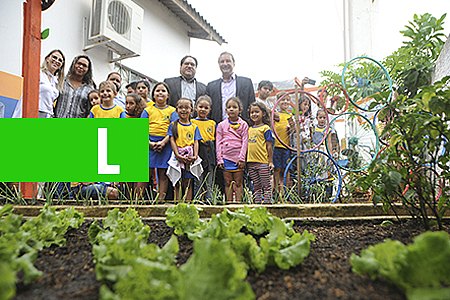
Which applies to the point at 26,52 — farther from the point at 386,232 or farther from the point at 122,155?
the point at 386,232

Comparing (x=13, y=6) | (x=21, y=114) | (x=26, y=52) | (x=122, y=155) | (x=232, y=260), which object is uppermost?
(x=13, y=6)

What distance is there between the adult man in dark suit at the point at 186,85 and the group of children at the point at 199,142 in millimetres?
172

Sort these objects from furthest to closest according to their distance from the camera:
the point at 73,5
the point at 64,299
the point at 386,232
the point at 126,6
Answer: the point at 126,6
the point at 73,5
the point at 386,232
the point at 64,299

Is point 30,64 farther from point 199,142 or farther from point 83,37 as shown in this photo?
point 83,37

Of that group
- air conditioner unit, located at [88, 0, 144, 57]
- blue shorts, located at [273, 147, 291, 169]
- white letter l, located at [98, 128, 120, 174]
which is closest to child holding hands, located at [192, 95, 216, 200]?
blue shorts, located at [273, 147, 291, 169]

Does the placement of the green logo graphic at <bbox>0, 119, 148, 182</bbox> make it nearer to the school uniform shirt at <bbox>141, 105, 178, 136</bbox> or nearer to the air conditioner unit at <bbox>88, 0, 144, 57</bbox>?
the school uniform shirt at <bbox>141, 105, 178, 136</bbox>

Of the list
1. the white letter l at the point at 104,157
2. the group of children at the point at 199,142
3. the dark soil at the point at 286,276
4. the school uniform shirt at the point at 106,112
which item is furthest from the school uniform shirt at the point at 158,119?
the dark soil at the point at 286,276

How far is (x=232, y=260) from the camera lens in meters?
0.66

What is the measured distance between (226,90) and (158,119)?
82 centimetres

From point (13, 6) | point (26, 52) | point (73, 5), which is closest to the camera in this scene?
point (26, 52)

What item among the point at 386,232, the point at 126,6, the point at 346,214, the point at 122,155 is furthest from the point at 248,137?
the point at 126,6

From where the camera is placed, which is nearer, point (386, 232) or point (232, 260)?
point (232, 260)

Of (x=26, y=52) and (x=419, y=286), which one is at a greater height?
(x=26, y=52)

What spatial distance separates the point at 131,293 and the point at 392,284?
1.92 ft
